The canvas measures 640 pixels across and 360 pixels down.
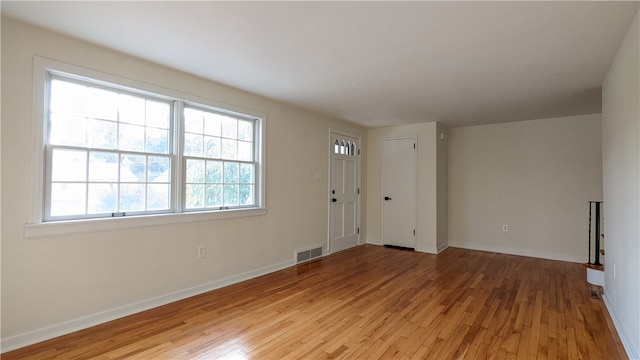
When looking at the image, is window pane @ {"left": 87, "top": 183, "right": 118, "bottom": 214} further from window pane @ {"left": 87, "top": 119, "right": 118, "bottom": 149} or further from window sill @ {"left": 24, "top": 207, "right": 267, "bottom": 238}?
window pane @ {"left": 87, "top": 119, "right": 118, "bottom": 149}

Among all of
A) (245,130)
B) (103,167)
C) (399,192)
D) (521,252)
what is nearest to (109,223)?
(103,167)

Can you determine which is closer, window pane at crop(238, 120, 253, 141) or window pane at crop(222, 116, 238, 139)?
window pane at crop(222, 116, 238, 139)

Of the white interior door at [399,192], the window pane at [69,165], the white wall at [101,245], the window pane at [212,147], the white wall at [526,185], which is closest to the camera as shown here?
the white wall at [101,245]

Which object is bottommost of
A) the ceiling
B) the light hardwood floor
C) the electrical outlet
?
the light hardwood floor

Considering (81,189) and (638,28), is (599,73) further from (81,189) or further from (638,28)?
(81,189)

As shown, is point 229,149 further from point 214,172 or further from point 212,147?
point 214,172

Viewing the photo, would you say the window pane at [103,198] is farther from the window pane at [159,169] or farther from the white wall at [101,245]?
the window pane at [159,169]

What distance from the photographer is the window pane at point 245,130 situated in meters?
3.87

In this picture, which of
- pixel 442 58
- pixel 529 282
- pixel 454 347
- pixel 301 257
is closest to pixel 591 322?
pixel 529 282

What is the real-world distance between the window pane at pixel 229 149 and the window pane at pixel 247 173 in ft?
0.57

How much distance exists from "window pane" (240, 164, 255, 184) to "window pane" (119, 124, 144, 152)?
1.20m

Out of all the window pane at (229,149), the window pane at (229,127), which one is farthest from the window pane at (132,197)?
the window pane at (229,127)

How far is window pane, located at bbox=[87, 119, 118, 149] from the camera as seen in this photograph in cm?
261

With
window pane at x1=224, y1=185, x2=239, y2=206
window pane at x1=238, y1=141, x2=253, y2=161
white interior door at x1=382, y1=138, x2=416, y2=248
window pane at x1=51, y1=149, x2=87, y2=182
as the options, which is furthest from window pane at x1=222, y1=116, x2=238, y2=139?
white interior door at x1=382, y1=138, x2=416, y2=248
